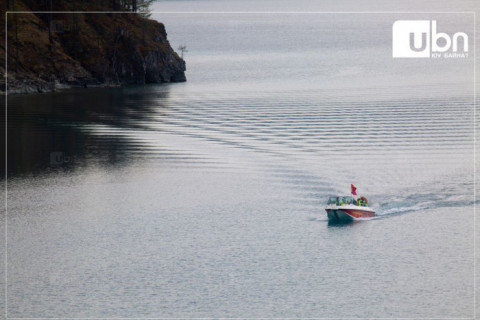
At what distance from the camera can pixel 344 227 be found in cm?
8950

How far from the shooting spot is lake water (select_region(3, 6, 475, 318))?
2859 inches

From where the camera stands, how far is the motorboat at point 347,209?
89.5 metres

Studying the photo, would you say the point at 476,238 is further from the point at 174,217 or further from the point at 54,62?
the point at 54,62

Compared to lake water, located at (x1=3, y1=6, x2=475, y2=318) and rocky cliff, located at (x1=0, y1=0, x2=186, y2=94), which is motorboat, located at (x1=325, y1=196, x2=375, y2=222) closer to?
lake water, located at (x1=3, y1=6, x2=475, y2=318)

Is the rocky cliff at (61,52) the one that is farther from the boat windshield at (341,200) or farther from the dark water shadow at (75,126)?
the boat windshield at (341,200)

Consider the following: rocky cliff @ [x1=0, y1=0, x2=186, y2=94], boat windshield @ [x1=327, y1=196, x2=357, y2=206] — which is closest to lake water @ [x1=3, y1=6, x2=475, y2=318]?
boat windshield @ [x1=327, y1=196, x2=357, y2=206]

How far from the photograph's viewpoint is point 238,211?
3743 inches

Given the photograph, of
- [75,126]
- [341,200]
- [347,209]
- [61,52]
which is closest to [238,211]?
[341,200]

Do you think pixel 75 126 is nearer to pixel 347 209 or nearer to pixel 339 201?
pixel 339 201

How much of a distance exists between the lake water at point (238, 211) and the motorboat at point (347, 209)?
100 centimetres

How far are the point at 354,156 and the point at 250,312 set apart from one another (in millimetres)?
49656

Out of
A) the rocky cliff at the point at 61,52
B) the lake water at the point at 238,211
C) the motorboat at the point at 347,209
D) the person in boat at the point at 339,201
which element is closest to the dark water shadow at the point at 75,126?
the lake water at the point at 238,211

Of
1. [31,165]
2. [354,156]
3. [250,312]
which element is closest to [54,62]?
[31,165]

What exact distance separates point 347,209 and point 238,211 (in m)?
12.6
